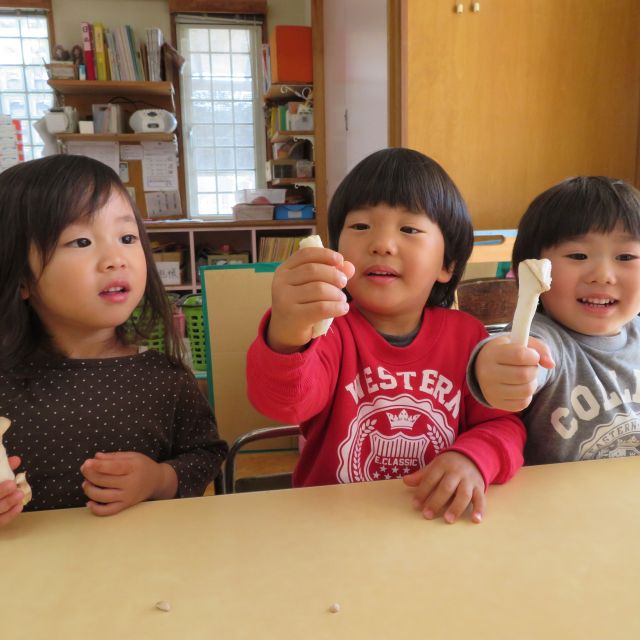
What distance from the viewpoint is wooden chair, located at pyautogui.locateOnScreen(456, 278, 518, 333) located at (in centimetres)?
124

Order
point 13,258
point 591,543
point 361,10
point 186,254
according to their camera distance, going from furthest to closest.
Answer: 1. point 186,254
2. point 361,10
3. point 13,258
4. point 591,543

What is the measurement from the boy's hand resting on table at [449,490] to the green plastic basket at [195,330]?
1.65 metres

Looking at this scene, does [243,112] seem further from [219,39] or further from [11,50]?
[11,50]

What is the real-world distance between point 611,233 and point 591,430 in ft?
0.88

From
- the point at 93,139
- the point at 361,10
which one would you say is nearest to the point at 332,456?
the point at 361,10

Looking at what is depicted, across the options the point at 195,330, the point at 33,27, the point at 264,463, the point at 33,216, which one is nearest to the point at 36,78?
the point at 33,27

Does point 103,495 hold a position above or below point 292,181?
below

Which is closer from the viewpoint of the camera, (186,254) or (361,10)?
(361,10)

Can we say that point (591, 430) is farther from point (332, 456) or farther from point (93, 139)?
point (93, 139)

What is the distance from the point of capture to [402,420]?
2.46 ft

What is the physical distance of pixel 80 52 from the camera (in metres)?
3.82

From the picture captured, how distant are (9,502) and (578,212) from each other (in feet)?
2.41

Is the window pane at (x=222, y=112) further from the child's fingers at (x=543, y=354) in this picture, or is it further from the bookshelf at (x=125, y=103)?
the child's fingers at (x=543, y=354)

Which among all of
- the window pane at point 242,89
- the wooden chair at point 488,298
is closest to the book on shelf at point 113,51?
the window pane at point 242,89
